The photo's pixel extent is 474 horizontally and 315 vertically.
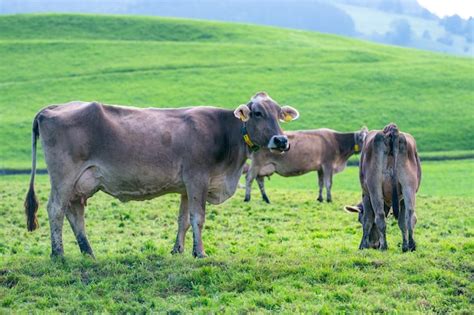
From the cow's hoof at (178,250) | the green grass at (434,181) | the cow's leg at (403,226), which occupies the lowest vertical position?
the green grass at (434,181)

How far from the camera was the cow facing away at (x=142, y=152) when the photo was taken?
14.0 meters

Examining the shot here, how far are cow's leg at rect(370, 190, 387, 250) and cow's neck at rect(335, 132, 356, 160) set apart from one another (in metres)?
14.7

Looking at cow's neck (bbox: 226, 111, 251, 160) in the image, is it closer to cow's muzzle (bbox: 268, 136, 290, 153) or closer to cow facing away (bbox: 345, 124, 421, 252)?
cow's muzzle (bbox: 268, 136, 290, 153)

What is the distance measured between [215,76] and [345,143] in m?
37.6

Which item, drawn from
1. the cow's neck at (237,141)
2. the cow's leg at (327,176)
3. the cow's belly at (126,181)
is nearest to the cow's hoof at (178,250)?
the cow's belly at (126,181)

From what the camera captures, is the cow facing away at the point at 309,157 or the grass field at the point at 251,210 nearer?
the grass field at the point at 251,210

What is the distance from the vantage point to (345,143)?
1153 inches

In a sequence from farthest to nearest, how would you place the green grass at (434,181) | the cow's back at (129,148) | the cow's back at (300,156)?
the green grass at (434,181) → the cow's back at (300,156) → the cow's back at (129,148)

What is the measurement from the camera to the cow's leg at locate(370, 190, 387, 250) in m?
14.6

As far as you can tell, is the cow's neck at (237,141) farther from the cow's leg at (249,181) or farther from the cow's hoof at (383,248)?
the cow's leg at (249,181)

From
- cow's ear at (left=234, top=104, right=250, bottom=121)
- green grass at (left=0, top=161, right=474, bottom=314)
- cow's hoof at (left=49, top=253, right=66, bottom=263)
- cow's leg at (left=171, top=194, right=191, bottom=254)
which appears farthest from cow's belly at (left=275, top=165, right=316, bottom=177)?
cow's hoof at (left=49, top=253, right=66, bottom=263)

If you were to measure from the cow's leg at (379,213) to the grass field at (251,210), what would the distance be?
11.6 inches

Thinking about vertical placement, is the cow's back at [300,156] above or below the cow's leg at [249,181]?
above

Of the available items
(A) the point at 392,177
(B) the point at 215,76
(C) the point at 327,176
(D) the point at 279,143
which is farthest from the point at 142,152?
(B) the point at 215,76
